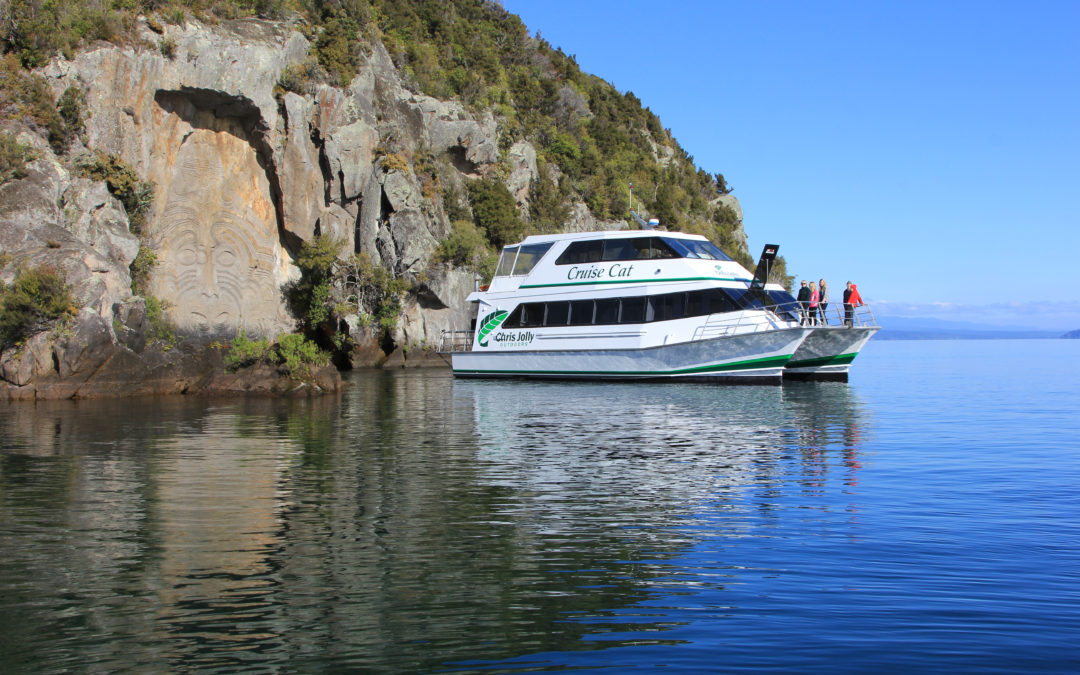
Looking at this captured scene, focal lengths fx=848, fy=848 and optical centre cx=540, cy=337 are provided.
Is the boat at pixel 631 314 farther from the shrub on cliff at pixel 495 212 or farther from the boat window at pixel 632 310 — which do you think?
the shrub on cliff at pixel 495 212

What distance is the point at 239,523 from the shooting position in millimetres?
8148

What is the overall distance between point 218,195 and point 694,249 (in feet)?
66.5

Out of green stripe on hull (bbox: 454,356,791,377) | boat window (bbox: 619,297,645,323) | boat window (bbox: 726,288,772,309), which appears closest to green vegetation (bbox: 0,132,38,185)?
green stripe on hull (bbox: 454,356,791,377)

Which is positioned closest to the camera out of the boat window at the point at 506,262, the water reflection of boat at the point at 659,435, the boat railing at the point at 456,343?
the water reflection of boat at the point at 659,435

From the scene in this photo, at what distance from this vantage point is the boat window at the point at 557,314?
93.0ft

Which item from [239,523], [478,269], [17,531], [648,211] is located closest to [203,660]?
[239,523]

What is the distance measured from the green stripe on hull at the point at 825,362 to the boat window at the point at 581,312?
6.45m

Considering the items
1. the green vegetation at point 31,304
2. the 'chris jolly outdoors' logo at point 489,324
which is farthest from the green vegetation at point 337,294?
the green vegetation at point 31,304

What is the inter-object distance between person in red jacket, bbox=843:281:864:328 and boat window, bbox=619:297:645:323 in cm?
598

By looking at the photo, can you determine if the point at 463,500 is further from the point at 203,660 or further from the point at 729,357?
the point at 729,357

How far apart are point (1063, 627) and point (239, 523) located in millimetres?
6769

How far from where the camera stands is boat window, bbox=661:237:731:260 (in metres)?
26.2

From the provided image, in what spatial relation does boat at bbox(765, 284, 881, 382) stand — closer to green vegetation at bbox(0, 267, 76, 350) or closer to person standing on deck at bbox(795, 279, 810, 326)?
person standing on deck at bbox(795, 279, 810, 326)

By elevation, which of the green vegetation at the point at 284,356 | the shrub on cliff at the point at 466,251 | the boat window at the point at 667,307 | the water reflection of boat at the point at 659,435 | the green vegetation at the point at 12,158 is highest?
the green vegetation at the point at 12,158
